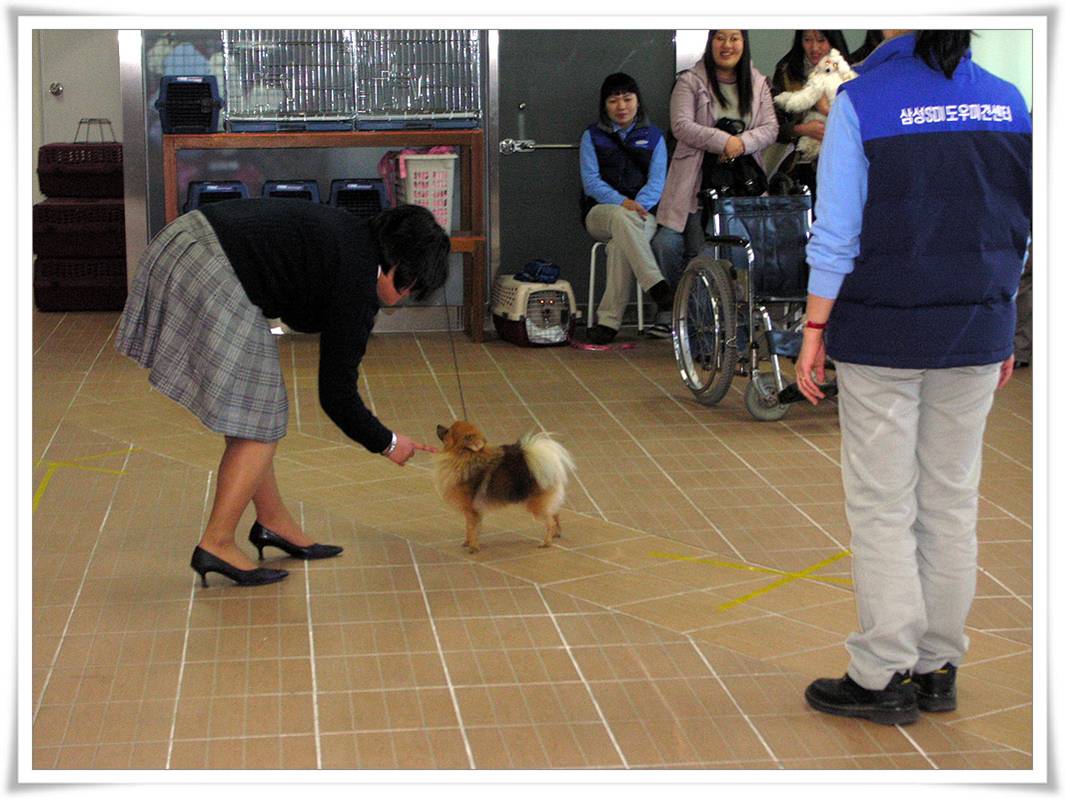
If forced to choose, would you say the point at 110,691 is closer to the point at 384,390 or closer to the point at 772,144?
the point at 384,390

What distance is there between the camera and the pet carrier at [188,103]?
8.59 m

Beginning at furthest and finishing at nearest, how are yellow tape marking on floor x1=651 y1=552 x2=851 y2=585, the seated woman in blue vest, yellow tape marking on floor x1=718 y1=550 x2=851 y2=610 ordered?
1. the seated woman in blue vest
2. yellow tape marking on floor x1=651 y1=552 x2=851 y2=585
3. yellow tape marking on floor x1=718 y1=550 x2=851 y2=610

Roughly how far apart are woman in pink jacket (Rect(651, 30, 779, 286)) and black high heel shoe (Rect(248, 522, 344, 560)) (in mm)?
4019

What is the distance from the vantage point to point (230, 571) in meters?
4.39

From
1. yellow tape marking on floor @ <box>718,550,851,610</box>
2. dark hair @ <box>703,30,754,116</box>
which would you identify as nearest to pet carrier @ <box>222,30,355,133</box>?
dark hair @ <box>703,30,754,116</box>

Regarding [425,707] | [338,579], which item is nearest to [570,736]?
[425,707]

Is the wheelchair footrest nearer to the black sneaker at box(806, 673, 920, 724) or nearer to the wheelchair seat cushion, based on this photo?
the wheelchair seat cushion

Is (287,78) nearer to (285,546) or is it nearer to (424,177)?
(424,177)

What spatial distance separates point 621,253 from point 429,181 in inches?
54.4

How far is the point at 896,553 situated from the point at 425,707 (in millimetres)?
1191

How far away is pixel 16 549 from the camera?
8.42 ft

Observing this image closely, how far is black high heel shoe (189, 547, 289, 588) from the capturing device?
4355 millimetres

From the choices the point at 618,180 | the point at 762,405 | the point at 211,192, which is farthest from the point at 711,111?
the point at 211,192

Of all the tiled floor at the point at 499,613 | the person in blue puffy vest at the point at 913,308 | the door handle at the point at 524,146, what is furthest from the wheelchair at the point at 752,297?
the person in blue puffy vest at the point at 913,308
